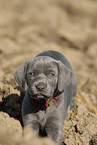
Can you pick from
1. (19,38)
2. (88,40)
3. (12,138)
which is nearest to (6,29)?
(19,38)

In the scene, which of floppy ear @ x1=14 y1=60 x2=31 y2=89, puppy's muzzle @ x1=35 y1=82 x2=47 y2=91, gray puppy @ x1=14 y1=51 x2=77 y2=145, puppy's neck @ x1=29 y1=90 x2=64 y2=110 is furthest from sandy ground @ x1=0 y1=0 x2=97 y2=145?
puppy's muzzle @ x1=35 y1=82 x2=47 y2=91

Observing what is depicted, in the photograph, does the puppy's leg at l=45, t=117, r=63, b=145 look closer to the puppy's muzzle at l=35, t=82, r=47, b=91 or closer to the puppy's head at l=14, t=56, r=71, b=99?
the puppy's head at l=14, t=56, r=71, b=99

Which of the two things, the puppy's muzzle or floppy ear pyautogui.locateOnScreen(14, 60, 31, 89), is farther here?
floppy ear pyautogui.locateOnScreen(14, 60, 31, 89)

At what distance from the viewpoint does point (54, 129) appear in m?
3.82

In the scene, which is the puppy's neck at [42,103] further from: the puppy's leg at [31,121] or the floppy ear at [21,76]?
the floppy ear at [21,76]

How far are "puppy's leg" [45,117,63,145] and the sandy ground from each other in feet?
0.67

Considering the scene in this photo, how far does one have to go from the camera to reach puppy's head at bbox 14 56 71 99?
3.50 meters

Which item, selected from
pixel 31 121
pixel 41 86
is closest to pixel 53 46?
pixel 31 121

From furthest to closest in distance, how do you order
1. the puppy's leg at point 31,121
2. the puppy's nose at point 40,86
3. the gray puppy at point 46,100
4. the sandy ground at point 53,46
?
1. the sandy ground at point 53,46
2. the puppy's leg at point 31,121
3. the gray puppy at point 46,100
4. the puppy's nose at point 40,86

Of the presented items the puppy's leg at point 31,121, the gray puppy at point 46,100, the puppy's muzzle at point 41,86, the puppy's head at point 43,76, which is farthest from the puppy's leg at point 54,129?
the puppy's muzzle at point 41,86

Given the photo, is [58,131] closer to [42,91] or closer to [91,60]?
[42,91]

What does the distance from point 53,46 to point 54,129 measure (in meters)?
6.49

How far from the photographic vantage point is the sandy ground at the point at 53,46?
13.1 ft

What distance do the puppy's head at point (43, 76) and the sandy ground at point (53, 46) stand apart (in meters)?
0.61
